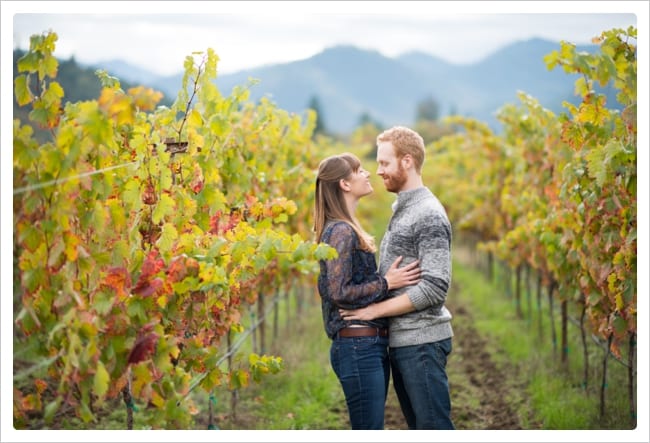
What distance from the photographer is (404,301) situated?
116 inches

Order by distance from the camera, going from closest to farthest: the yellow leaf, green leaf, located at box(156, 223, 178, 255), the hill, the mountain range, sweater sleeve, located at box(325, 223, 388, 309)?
1. the yellow leaf
2. green leaf, located at box(156, 223, 178, 255)
3. sweater sleeve, located at box(325, 223, 388, 309)
4. the mountain range
5. the hill

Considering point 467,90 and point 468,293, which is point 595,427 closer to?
point 468,293

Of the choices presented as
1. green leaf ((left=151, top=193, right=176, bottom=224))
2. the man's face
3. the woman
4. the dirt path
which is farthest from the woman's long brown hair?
the dirt path

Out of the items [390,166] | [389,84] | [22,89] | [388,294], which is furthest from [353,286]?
[389,84]

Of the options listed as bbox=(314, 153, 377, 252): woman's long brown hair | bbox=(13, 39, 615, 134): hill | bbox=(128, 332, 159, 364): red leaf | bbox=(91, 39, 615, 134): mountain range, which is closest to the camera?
bbox=(128, 332, 159, 364): red leaf

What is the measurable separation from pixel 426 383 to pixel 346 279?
56 cm

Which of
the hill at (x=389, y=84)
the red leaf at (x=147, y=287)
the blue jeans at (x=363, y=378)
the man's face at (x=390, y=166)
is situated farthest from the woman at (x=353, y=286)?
the hill at (x=389, y=84)

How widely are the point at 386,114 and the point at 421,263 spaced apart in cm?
15982

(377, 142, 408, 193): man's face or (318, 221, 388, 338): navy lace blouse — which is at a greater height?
(377, 142, 408, 193): man's face

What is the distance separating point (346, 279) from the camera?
2.91m

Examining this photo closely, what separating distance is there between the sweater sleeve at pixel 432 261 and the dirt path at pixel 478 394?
2.23 m

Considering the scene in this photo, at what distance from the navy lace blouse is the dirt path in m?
2.19

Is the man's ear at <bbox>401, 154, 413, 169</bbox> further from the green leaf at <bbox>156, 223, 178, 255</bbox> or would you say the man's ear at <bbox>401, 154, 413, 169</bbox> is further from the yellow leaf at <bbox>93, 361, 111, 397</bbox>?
the yellow leaf at <bbox>93, 361, 111, 397</bbox>

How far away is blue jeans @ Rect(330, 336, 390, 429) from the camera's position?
2.92 m
